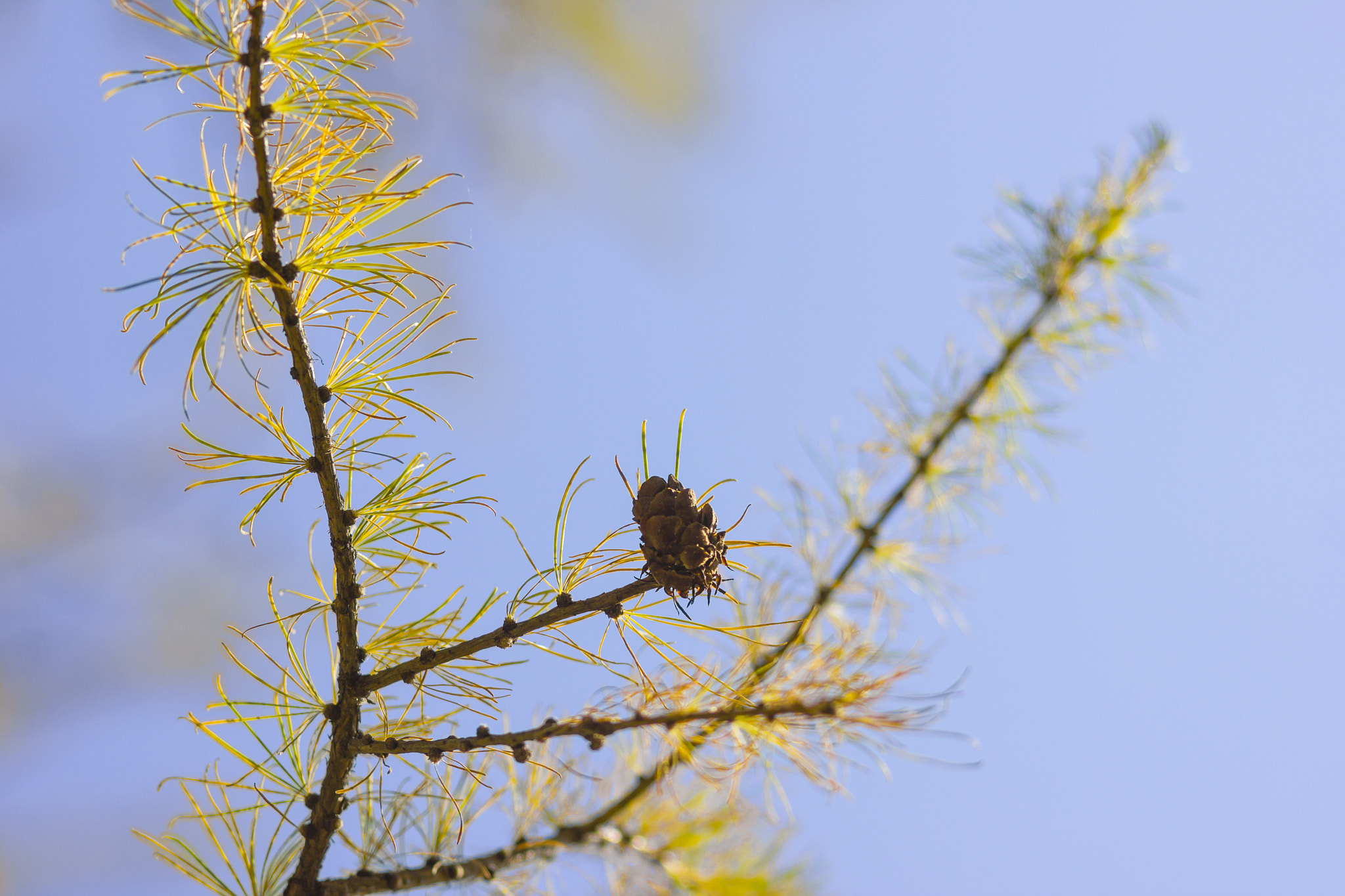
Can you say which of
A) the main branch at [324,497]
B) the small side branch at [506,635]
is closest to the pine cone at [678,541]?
the small side branch at [506,635]

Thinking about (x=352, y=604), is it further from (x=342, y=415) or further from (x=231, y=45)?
(x=231, y=45)

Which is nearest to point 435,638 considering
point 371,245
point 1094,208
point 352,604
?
point 352,604

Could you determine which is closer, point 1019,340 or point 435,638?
point 435,638

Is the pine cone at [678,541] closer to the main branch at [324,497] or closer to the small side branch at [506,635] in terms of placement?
the small side branch at [506,635]

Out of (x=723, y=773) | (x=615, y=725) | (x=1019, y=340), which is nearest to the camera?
(x=615, y=725)

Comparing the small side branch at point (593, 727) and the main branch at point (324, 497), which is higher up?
the main branch at point (324, 497)

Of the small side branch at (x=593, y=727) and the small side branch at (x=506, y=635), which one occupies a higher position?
the small side branch at (x=506, y=635)
